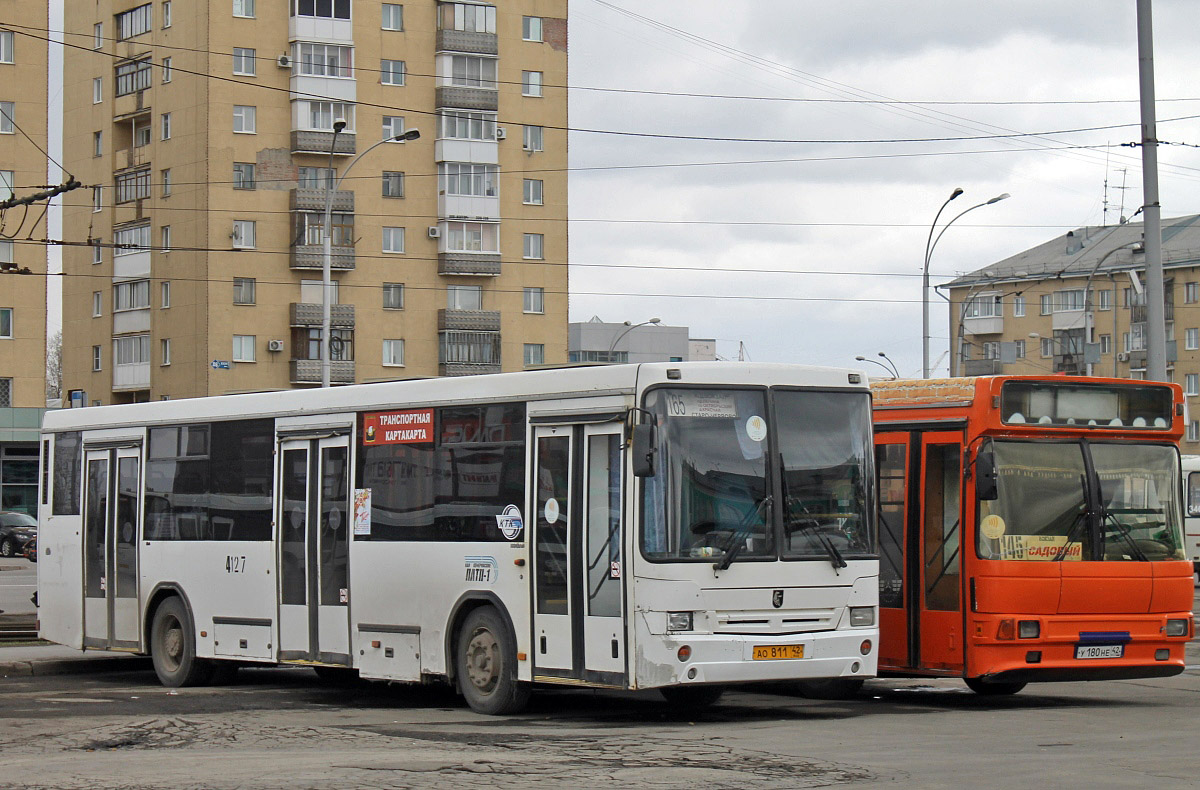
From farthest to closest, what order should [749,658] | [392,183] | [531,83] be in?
[531,83]
[392,183]
[749,658]

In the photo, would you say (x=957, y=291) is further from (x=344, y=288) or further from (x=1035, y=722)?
(x=1035, y=722)

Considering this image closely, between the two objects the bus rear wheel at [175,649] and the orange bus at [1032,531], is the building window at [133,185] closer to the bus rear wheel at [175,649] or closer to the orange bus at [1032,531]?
the bus rear wheel at [175,649]

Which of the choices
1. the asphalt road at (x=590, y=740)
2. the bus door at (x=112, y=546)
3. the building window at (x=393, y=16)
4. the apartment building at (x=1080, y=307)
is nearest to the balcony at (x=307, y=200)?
the building window at (x=393, y=16)

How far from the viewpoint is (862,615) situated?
13.1 metres

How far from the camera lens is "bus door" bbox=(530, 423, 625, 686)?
41.1ft

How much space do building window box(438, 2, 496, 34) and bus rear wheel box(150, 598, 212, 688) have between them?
54867mm

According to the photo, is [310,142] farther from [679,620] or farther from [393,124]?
[679,620]

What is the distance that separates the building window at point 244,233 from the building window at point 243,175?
1.30 meters

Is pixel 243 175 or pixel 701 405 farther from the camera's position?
pixel 243 175

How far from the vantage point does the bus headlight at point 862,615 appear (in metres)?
13.1

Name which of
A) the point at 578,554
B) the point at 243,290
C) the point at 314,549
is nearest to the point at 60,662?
the point at 314,549

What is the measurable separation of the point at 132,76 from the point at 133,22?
208 centimetres

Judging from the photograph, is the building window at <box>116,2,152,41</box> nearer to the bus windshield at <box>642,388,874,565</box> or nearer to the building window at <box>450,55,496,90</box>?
the building window at <box>450,55,496,90</box>

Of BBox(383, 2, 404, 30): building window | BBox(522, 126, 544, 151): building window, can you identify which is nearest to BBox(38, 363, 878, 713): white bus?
BBox(383, 2, 404, 30): building window
